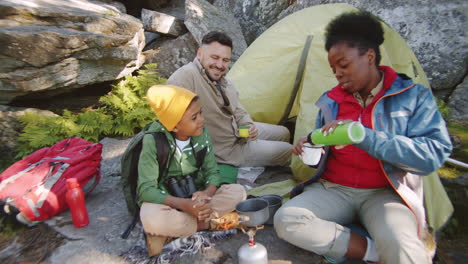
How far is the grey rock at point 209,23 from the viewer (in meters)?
6.44

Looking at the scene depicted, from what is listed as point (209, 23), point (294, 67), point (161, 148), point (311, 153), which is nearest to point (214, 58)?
point (161, 148)

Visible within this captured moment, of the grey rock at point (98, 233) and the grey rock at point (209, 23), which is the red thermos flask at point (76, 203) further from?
the grey rock at point (209, 23)

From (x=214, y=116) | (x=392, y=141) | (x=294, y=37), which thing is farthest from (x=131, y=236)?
(x=294, y=37)

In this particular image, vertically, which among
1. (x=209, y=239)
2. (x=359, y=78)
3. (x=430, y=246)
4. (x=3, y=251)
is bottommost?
(x=3, y=251)

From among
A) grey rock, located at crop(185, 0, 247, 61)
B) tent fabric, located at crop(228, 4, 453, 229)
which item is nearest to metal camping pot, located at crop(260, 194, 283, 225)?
tent fabric, located at crop(228, 4, 453, 229)

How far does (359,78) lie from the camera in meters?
2.12

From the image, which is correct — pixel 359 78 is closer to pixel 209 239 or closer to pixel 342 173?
pixel 342 173

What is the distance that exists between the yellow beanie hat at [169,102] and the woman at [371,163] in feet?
3.02

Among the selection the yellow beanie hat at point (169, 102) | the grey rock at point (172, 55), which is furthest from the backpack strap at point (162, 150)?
the grey rock at point (172, 55)

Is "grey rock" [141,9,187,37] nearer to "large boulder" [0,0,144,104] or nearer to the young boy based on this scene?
"large boulder" [0,0,144,104]

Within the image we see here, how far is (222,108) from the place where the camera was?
3.33 metres

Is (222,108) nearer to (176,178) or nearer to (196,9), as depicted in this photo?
(176,178)

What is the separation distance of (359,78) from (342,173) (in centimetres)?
70

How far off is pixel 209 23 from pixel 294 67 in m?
3.23
